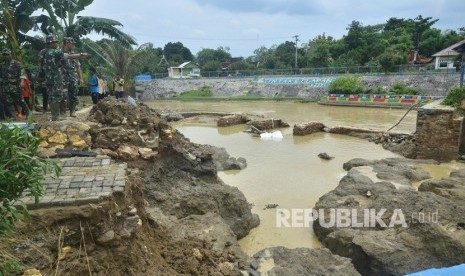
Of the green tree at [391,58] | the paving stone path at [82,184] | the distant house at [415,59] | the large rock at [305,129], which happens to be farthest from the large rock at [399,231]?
the distant house at [415,59]

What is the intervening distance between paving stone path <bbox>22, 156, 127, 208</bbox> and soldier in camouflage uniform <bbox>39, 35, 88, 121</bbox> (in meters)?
3.00

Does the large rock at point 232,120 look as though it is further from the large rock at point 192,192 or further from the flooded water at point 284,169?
the large rock at point 192,192

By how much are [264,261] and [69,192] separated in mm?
2289

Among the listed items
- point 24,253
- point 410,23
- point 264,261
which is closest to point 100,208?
point 24,253

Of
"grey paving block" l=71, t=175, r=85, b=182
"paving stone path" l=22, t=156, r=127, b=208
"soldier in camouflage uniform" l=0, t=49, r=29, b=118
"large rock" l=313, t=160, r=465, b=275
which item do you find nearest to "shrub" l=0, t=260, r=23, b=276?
"paving stone path" l=22, t=156, r=127, b=208

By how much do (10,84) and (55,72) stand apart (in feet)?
7.80

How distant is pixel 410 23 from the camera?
148 ft

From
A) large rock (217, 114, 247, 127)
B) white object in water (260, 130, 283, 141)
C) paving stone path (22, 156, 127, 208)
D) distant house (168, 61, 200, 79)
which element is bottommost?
white object in water (260, 130, 283, 141)

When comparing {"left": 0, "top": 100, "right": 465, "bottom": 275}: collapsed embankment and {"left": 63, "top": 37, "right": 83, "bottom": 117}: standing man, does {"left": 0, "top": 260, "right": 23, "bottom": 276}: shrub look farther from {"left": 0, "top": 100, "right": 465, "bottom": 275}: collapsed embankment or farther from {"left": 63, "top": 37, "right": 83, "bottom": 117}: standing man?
{"left": 63, "top": 37, "right": 83, "bottom": 117}: standing man

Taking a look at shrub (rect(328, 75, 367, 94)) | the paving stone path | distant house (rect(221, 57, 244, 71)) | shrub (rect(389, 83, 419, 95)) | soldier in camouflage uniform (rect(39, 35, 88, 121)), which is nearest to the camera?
the paving stone path

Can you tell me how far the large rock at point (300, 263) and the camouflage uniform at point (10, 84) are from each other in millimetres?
7475

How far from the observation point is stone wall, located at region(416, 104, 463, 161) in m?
9.88

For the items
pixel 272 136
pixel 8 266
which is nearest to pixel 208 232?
pixel 8 266

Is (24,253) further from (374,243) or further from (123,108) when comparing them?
(123,108)
